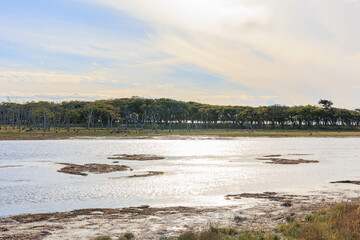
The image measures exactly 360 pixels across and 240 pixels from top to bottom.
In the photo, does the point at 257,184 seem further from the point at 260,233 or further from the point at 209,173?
the point at 260,233

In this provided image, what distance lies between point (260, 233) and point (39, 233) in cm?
1064

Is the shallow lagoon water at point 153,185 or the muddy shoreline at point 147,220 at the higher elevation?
the muddy shoreline at point 147,220

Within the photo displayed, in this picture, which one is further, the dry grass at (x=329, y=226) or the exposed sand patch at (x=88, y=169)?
the exposed sand patch at (x=88, y=169)

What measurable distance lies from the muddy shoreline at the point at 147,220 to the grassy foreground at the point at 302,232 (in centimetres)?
108

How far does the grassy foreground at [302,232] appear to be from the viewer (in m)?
13.9

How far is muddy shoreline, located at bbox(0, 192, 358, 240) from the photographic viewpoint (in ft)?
53.1

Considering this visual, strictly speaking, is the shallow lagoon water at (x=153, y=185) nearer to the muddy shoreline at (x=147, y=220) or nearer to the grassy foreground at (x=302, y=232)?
the muddy shoreline at (x=147, y=220)

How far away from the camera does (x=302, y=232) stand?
1442cm

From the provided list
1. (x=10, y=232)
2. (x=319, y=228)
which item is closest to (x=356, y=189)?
(x=319, y=228)

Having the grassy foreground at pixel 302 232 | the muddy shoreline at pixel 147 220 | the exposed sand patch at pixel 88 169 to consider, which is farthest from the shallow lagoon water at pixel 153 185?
the grassy foreground at pixel 302 232

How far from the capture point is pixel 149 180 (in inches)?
1332

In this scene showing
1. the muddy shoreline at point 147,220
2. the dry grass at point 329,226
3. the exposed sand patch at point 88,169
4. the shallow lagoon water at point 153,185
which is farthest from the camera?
the exposed sand patch at point 88,169

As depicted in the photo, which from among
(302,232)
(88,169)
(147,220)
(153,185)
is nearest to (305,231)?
(302,232)

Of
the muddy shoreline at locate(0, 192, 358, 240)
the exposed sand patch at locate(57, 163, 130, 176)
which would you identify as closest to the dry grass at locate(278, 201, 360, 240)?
the muddy shoreline at locate(0, 192, 358, 240)
